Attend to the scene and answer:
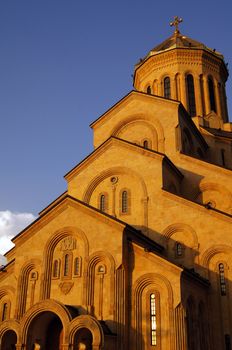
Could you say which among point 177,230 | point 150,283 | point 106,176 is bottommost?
point 150,283

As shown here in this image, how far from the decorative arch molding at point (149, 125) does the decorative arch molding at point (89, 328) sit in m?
13.5

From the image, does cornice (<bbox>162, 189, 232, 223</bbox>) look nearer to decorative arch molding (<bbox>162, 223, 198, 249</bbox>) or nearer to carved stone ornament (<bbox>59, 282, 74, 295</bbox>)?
decorative arch molding (<bbox>162, 223, 198, 249</bbox>)

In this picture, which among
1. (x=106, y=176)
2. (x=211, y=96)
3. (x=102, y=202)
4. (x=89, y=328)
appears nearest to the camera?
(x=89, y=328)

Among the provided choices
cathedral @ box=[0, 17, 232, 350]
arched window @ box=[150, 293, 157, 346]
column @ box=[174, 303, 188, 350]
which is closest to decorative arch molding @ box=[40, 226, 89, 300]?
cathedral @ box=[0, 17, 232, 350]

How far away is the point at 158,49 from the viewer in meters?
40.9

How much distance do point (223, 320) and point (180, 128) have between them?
42.7 feet

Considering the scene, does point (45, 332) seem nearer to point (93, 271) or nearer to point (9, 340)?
point (9, 340)

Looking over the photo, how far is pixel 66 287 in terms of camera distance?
20234 millimetres

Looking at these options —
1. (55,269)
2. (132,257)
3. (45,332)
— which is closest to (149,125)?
(132,257)

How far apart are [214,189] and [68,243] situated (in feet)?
33.8

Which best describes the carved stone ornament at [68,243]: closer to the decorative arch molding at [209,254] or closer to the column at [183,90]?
the decorative arch molding at [209,254]

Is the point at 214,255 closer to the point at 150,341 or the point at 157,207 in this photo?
the point at 157,207

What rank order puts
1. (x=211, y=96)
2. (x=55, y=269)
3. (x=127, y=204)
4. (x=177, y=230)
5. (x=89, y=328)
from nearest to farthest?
(x=89, y=328)
(x=55, y=269)
(x=177, y=230)
(x=127, y=204)
(x=211, y=96)

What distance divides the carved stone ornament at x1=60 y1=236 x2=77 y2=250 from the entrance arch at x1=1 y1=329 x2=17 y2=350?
4543mm
